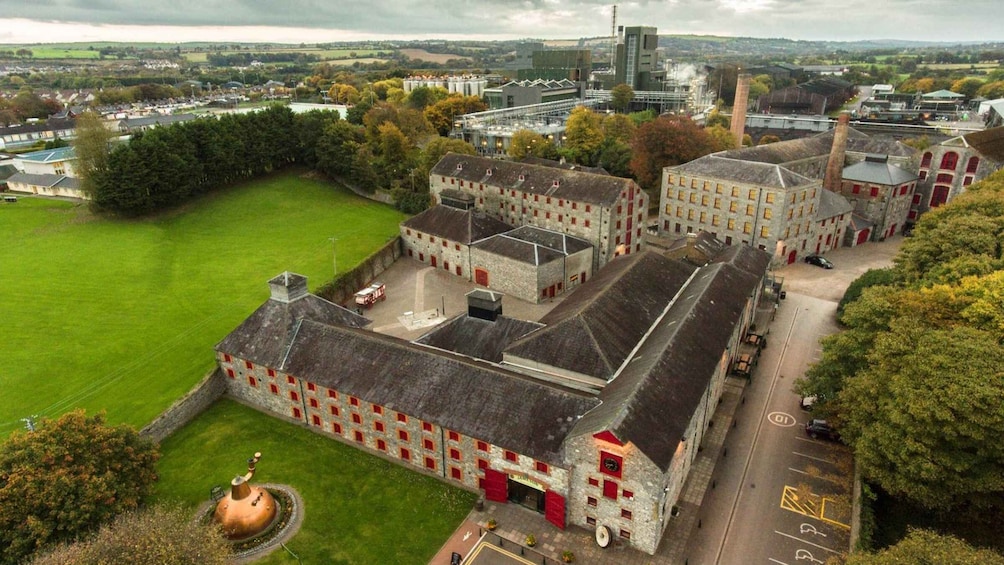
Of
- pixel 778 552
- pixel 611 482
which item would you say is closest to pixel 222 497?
pixel 611 482

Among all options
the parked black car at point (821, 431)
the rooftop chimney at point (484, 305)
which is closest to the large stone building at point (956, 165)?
the parked black car at point (821, 431)

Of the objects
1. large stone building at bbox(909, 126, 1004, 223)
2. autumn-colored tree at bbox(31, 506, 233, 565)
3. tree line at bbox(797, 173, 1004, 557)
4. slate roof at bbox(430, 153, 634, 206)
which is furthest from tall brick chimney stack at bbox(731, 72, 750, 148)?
autumn-colored tree at bbox(31, 506, 233, 565)

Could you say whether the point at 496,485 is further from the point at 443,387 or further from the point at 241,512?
the point at 241,512

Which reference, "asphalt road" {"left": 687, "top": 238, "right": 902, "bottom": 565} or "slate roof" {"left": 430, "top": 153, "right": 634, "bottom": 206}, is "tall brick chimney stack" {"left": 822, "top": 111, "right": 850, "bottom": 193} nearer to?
"slate roof" {"left": 430, "top": 153, "right": 634, "bottom": 206}

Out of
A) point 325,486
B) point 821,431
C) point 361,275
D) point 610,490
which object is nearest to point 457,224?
point 361,275

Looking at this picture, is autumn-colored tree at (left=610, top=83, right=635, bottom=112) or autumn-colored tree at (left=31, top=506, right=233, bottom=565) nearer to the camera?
autumn-colored tree at (left=31, top=506, right=233, bottom=565)

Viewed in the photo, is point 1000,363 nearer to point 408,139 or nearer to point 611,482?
point 611,482
